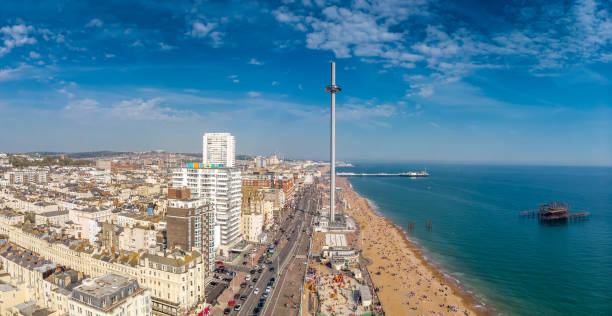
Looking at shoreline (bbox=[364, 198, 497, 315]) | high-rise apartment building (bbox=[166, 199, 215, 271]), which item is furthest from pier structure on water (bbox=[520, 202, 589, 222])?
high-rise apartment building (bbox=[166, 199, 215, 271])

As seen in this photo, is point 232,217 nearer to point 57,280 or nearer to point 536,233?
point 57,280

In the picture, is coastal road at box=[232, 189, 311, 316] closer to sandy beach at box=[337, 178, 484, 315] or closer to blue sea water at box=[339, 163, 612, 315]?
sandy beach at box=[337, 178, 484, 315]

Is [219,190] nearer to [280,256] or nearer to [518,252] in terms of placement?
[280,256]

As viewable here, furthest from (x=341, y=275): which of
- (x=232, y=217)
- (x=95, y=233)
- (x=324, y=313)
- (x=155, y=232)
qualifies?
(x=95, y=233)

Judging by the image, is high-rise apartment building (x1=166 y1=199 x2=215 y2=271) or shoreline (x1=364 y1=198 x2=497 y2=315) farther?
shoreline (x1=364 y1=198 x2=497 y2=315)

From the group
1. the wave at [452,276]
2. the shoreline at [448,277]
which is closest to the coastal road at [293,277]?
the shoreline at [448,277]

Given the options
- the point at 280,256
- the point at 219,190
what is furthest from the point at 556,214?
the point at 219,190
